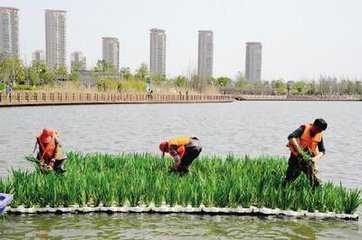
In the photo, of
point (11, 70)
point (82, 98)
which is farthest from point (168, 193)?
point (11, 70)

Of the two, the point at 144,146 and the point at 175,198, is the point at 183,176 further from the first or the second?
the point at 144,146

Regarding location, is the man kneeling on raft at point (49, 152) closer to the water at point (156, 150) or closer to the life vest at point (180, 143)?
the water at point (156, 150)

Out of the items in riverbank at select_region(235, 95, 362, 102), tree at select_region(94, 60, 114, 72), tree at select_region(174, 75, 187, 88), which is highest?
tree at select_region(94, 60, 114, 72)

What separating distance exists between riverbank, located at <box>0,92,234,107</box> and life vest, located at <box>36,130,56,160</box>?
3830 cm

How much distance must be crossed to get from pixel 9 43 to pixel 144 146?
150416 mm

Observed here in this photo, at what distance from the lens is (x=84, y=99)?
64.4m

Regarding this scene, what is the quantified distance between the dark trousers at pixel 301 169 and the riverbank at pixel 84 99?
1613 inches

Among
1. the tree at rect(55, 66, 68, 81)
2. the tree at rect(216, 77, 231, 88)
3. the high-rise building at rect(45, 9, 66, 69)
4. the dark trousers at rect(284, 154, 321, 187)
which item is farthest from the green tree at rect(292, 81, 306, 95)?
the dark trousers at rect(284, 154, 321, 187)

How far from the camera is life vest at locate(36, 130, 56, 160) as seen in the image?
1034 cm

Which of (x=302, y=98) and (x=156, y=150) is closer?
(x=156, y=150)

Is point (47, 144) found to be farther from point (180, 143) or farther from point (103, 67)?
point (103, 67)

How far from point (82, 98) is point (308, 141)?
186ft

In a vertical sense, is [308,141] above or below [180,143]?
above

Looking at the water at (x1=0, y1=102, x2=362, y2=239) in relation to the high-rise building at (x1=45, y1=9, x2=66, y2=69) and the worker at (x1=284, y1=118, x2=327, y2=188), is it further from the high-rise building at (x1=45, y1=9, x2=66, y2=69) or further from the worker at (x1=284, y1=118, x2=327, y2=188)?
the high-rise building at (x1=45, y1=9, x2=66, y2=69)
